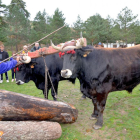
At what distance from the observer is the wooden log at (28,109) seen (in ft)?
10.2

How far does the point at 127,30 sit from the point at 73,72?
34.4 m

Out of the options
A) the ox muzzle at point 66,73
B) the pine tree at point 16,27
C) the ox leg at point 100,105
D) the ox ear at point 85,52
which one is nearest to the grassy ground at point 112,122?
the ox leg at point 100,105

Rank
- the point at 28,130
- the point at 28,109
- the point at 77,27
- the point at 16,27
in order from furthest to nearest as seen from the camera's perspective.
→ 1. the point at 77,27
2. the point at 16,27
3. the point at 28,109
4. the point at 28,130

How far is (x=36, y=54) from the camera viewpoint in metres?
4.82

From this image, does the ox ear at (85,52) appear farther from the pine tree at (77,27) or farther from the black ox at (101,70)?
the pine tree at (77,27)

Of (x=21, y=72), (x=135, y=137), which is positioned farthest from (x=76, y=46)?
(x=135, y=137)

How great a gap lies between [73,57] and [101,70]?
2.65ft

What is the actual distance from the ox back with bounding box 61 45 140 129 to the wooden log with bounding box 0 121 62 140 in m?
1.28

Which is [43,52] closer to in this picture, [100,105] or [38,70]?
[38,70]

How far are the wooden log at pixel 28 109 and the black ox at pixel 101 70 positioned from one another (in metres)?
0.86

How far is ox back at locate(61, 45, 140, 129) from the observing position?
12.5 ft

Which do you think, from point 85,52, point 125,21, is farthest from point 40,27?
point 85,52

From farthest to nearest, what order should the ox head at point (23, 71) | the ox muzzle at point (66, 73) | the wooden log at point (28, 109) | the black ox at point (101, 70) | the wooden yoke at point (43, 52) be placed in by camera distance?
the ox head at point (23, 71)
the wooden yoke at point (43, 52)
the black ox at point (101, 70)
the ox muzzle at point (66, 73)
the wooden log at point (28, 109)

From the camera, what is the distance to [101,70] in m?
3.84
